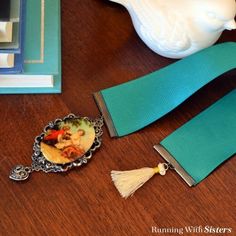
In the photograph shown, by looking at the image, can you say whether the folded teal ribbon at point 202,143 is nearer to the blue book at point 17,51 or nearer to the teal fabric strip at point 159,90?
the teal fabric strip at point 159,90

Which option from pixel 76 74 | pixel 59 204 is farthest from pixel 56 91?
pixel 59 204

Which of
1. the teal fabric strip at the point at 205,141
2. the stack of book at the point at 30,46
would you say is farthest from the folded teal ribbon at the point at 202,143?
the stack of book at the point at 30,46

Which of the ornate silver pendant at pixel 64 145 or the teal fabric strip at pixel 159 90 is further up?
the teal fabric strip at pixel 159 90

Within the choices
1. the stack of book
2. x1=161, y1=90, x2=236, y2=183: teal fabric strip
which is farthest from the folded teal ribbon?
the stack of book

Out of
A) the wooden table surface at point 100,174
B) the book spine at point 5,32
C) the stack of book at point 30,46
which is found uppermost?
the book spine at point 5,32

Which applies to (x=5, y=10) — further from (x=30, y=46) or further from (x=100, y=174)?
(x=100, y=174)

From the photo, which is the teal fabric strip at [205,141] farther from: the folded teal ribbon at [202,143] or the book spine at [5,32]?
the book spine at [5,32]

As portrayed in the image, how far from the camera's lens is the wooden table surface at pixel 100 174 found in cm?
46

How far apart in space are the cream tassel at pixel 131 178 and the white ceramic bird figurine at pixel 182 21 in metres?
0.15

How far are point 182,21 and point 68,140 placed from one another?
0.19 meters

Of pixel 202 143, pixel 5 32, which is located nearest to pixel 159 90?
pixel 202 143

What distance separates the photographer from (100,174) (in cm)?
49

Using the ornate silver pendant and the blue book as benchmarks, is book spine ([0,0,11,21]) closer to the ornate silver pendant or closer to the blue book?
the blue book

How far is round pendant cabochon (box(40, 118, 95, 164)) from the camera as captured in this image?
0.48 meters
